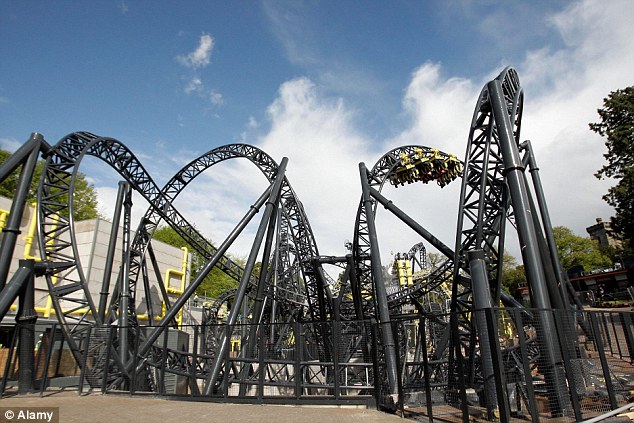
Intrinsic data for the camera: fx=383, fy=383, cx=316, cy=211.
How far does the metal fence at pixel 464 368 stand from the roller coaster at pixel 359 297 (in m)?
0.04

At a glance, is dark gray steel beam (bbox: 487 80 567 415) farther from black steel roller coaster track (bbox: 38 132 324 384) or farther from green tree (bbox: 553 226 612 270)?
green tree (bbox: 553 226 612 270)

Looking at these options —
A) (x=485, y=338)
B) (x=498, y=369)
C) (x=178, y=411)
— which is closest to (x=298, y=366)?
(x=178, y=411)

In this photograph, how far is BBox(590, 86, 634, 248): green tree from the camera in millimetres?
22609

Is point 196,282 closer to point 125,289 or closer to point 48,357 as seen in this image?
point 125,289

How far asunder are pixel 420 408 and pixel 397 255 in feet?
104

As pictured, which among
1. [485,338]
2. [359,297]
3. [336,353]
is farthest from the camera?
[359,297]

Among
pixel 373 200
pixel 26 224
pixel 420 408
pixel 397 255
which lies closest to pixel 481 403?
pixel 420 408

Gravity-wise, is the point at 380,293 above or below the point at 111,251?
below

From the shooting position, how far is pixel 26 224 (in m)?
18.8

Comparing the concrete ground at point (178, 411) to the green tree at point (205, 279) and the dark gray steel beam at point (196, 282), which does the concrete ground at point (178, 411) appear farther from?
the green tree at point (205, 279)

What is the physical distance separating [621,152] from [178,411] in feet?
89.4

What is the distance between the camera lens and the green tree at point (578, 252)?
5072 cm

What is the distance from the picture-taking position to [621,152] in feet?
75.7

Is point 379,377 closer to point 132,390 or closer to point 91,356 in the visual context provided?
point 132,390
